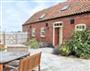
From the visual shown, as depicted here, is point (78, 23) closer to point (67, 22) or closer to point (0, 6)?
point (67, 22)

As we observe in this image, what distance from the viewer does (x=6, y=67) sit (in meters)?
7.44

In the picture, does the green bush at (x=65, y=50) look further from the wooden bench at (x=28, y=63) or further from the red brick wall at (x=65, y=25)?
the wooden bench at (x=28, y=63)

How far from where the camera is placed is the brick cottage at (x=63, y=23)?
52.9ft

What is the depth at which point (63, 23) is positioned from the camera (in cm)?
1852

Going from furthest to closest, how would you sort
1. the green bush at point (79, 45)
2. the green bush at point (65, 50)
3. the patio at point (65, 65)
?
the green bush at point (65, 50), the green bush at point (79, 45), the patio at point (65, 65)

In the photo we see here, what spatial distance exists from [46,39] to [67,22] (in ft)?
15.5

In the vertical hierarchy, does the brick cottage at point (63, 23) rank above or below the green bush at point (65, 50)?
above

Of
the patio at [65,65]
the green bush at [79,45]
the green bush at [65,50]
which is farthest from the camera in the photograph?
the green bush at [65,50]

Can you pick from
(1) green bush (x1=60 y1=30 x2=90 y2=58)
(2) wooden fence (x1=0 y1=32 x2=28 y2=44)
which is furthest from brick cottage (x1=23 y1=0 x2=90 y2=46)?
(2) wooden fence (x1=0 y1=32 x2=28 y2=44)

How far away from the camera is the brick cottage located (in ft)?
52.9

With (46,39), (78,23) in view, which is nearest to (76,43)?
(78,23)

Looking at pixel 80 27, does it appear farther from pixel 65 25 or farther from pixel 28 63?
pixel 28 63

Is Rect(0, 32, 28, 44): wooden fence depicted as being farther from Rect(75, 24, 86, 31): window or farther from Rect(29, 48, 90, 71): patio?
Rect(29, 48, 90, 71): patio

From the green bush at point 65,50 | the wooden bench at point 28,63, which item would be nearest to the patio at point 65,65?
the wooden bench at point 28,63
